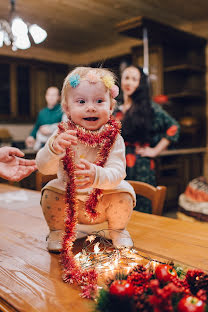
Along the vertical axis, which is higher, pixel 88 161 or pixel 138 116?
pixel 138 116

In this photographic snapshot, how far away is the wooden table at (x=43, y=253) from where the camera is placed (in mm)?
573

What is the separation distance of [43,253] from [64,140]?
0.31 meters

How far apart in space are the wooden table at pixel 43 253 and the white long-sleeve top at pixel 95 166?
178mm

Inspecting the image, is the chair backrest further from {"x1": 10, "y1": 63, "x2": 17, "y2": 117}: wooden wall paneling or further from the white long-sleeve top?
{"x1": 10, "y1": 63, "x2": 17, "y2": 117}: wooden wall paneling

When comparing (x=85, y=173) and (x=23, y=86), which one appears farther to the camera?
(x=23, y=86)

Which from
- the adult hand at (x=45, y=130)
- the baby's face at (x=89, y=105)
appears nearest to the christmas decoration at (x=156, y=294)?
the baby's face at (x=89, y=105)

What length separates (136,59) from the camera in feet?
15.2

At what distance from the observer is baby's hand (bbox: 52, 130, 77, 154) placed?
2.32 feet

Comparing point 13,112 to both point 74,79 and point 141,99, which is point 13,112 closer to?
point 141,99

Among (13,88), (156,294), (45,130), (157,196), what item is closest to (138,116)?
(157,196)

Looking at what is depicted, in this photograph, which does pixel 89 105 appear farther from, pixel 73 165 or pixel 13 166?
pixel 13 166

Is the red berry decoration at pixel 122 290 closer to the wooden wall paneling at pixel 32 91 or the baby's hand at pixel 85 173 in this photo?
the baby's hand at pixel 85 173

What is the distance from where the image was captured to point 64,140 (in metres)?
0.71

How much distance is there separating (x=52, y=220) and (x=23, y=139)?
5457mm
